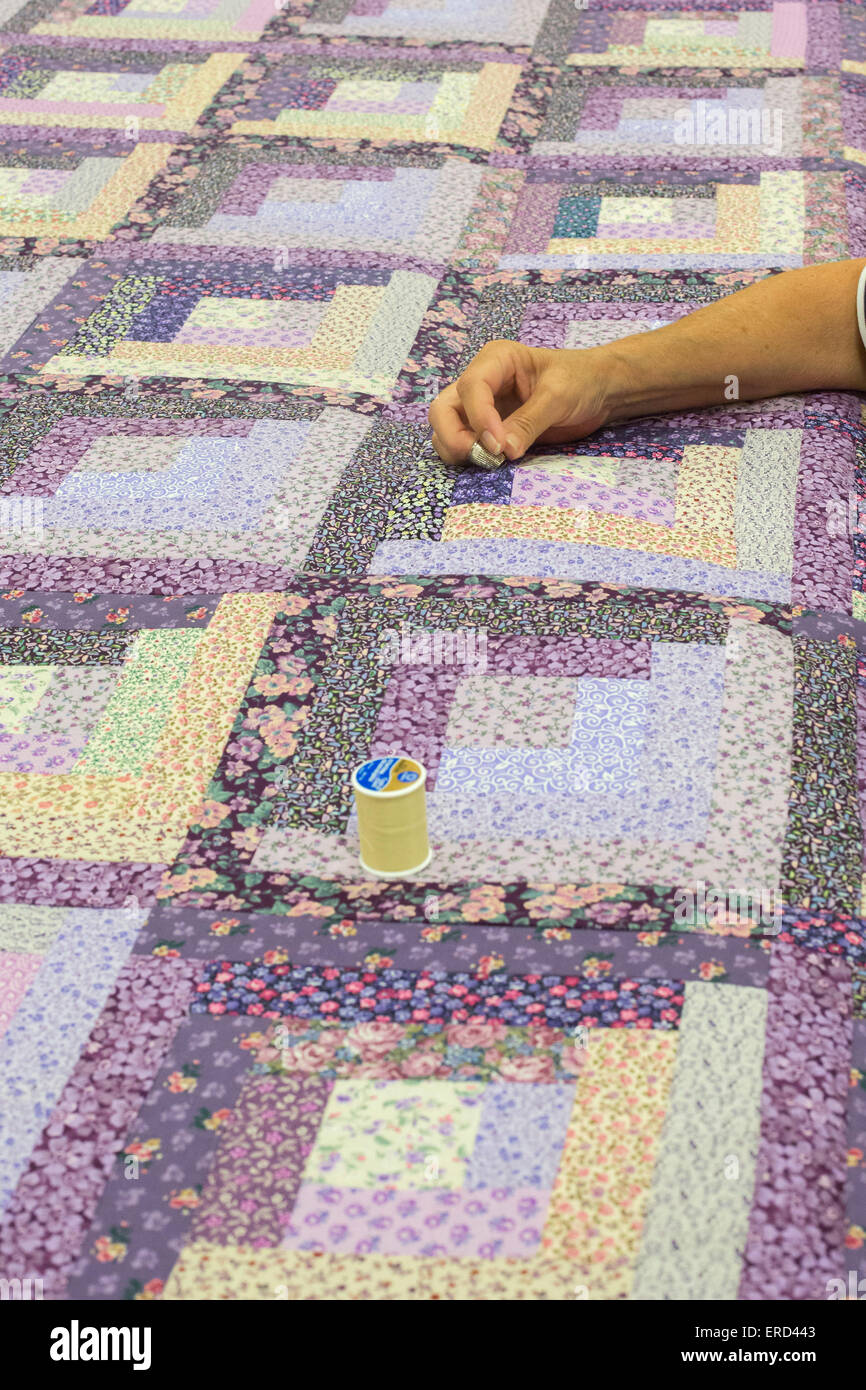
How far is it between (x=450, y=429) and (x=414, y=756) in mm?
543

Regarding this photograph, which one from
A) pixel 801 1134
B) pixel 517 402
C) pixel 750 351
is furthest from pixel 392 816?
pixel 750 351

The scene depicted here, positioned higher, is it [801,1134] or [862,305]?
[862,305]

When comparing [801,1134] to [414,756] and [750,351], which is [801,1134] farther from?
[750,351]

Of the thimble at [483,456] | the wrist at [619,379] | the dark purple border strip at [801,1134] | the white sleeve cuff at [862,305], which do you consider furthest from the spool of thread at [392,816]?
the white sleeve cuff at [862,305]

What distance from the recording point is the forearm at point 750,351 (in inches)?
71.9

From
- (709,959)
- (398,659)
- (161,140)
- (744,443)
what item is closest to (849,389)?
(744,443)

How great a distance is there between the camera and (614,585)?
1509 millimetres

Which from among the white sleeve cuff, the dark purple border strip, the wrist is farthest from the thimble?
the dark purple border strip

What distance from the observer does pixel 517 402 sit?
5.89 ft

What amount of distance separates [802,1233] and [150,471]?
1183 millimetres

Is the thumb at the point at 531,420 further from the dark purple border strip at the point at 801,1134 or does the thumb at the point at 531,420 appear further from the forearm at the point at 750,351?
the dark purple border strip at the point at 801,1134

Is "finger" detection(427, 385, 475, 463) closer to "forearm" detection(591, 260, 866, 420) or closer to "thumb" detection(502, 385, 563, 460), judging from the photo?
"thumb" detection(502, 385, 563, 460)

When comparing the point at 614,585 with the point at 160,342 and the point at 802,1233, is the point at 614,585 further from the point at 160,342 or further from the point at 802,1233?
the point at 160,342
